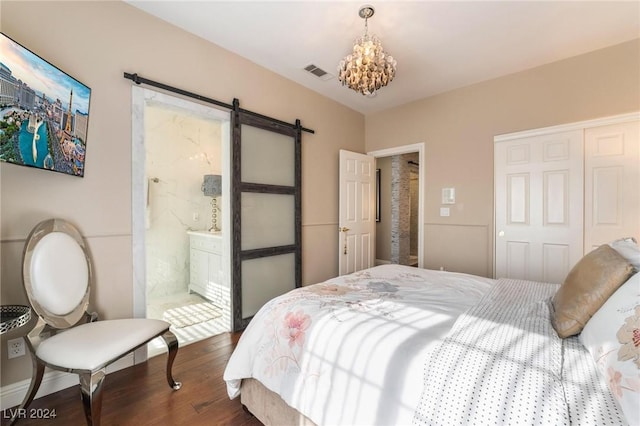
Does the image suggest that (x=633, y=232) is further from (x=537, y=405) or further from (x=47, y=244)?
(x=47, y=244)

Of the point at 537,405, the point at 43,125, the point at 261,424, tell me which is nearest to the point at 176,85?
the point at 43,125

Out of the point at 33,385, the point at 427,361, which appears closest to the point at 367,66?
the point at 427,361

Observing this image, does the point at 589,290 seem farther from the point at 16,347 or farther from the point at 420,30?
the point at 16,347

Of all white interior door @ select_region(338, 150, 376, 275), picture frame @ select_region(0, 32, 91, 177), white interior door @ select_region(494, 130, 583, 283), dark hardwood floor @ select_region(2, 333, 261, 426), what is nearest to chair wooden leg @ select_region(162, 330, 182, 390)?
→ dark hardwood floor @ select_region(2, 333, 261, 426)

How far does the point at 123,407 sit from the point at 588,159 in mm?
4411

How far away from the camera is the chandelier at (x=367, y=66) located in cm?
217

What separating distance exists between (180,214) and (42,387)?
256 centimetres

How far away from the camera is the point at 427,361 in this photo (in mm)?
1049

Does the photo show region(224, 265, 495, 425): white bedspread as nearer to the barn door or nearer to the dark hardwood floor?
the dark hardwood floor

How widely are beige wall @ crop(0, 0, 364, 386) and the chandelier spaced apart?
1301 mm

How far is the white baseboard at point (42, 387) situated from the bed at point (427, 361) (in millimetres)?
1220

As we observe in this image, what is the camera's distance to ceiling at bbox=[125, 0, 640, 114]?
7.25 feet

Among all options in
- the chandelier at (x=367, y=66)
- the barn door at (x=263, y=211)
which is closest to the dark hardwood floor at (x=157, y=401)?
the barn door at (x=263, y=211)

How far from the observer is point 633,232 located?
2619 millimetres
